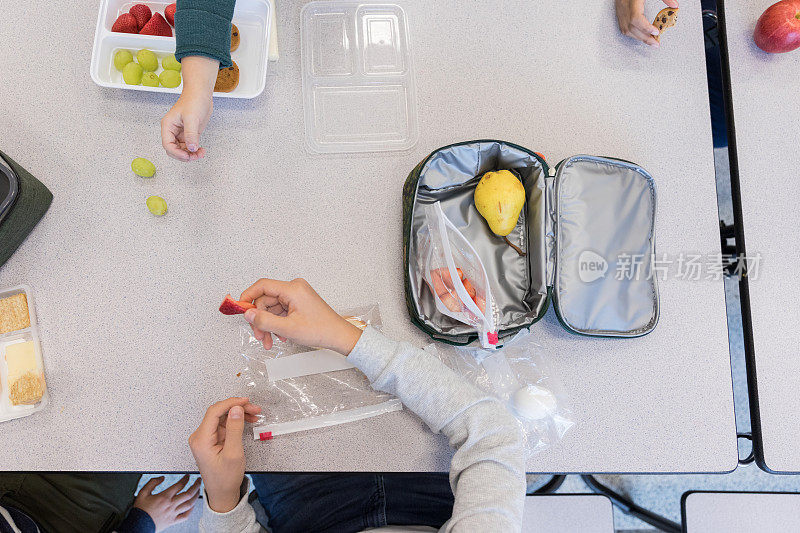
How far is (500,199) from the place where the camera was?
73cm

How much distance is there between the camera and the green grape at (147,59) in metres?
0.78

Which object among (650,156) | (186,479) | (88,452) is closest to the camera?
(88,452)

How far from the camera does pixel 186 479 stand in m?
1.15

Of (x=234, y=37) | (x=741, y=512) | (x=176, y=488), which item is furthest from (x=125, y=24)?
(x=741, y=512)

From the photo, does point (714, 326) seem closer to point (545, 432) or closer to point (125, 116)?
point (545, 432)

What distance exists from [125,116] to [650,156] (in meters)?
0.83

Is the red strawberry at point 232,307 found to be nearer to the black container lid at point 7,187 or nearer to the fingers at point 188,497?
the black container lid at point 7,187

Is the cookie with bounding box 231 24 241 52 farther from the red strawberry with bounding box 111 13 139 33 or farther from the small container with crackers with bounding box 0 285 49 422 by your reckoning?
the small container with crackers with bounding box 0 285 49 422

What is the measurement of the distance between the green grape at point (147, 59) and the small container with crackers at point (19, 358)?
1.22 feet

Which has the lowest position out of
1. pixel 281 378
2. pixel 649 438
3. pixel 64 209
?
pixel 649 438

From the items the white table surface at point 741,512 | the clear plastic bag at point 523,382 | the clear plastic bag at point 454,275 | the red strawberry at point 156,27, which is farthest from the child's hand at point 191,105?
the white table surface at point 741,512

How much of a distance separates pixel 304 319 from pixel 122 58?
49 cm

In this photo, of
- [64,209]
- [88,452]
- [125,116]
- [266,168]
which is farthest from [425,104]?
[88,452]

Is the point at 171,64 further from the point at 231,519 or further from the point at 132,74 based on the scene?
the point at 231,519
